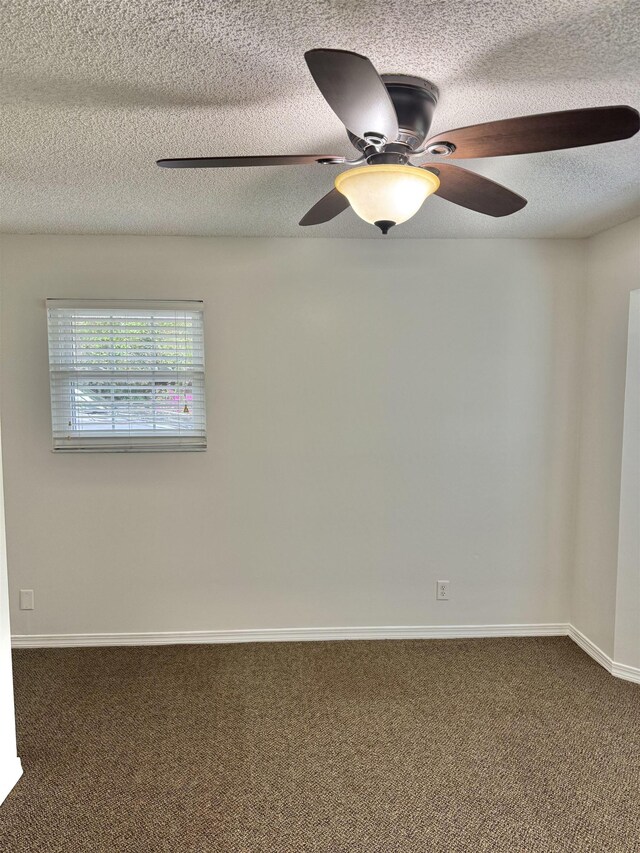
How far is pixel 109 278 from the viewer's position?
3111 mm

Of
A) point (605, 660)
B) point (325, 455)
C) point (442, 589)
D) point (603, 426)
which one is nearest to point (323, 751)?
point (442, 589)

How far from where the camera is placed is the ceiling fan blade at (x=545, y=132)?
1.12 metres

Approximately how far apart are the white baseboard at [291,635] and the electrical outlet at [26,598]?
18 cm

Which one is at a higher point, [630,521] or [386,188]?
[386,188]

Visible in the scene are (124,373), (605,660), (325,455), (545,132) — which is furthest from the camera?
(325,455)

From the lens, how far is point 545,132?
4.00 ft

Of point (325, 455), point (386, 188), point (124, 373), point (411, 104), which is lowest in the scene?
point (325, 455)

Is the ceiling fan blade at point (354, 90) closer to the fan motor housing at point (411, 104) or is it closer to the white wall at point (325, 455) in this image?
the fan motor housing at point (411, 104)

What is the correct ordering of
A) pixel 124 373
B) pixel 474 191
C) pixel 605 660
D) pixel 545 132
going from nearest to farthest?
pixel 545 132
pixel 474 191
pixel 605 660
pixel 124 373

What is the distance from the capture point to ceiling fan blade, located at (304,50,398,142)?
1.00 m

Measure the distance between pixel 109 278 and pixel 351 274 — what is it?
4.76ft

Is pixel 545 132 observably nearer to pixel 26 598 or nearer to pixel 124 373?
pixel 124 373

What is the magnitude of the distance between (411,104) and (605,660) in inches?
120

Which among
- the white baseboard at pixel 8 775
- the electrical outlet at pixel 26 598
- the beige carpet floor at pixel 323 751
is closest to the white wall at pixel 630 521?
the beige carpet floor at pixel 323 751
